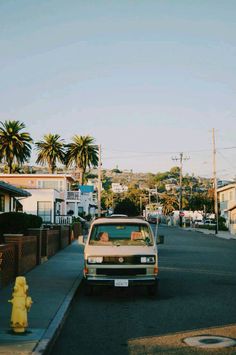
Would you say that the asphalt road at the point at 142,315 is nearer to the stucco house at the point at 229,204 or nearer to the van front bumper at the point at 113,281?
the van front bumper at the point at 113,281

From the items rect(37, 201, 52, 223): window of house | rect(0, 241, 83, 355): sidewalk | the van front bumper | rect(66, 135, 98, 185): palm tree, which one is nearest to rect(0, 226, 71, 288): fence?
rect(0, 241, 83, 355): sidewalk

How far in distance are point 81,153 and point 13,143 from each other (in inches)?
597

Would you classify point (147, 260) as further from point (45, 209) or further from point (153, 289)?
point (45, 209)

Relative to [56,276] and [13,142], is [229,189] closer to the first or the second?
[13,142]

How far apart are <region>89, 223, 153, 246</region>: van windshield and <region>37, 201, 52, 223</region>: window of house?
42720mm

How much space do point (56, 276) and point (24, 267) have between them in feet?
3.44

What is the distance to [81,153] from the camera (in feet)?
269

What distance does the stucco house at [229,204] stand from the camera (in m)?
62.0

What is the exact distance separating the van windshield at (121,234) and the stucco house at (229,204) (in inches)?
1883

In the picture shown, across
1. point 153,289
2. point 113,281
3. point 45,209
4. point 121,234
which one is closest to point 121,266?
point 113,281

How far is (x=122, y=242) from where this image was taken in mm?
12938

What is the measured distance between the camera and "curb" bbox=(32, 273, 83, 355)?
22.3 feet

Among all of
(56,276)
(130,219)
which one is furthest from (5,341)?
(56,276)

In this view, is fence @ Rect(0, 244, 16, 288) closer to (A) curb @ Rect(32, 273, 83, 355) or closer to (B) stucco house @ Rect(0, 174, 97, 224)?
(A) curb @ Rect(32, 273, 83, 355)
